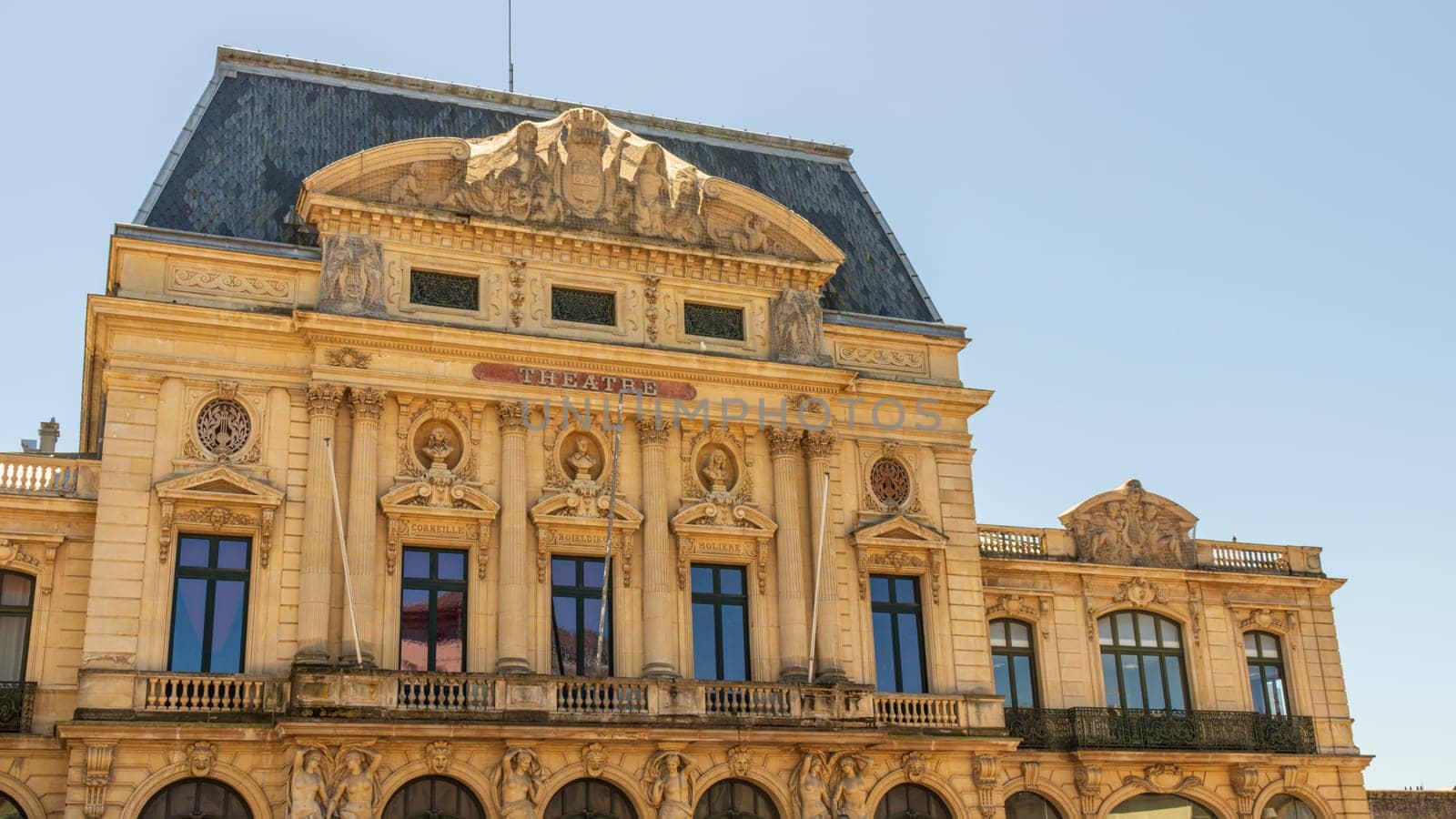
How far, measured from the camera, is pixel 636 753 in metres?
31.7

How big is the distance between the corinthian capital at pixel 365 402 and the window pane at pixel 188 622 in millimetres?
4471

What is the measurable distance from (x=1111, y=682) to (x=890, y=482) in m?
7.84

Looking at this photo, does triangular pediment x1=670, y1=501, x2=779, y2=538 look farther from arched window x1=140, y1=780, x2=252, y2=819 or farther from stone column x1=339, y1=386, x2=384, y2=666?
arched window x1=140, y1=780, x2=252, y2=819

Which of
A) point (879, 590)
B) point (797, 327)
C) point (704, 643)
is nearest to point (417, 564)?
point (704, 643)

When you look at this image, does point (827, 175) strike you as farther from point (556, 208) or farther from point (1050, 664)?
point (1050, 664)

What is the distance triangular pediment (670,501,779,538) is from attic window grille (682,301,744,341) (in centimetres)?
411

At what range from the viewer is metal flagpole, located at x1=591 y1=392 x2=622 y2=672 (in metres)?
32.0

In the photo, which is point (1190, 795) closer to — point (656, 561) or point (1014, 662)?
point (1014, 662)

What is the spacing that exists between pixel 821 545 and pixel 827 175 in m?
12.6

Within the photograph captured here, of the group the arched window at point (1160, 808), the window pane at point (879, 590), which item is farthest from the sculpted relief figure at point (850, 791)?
the arched window at point (1160, 808)

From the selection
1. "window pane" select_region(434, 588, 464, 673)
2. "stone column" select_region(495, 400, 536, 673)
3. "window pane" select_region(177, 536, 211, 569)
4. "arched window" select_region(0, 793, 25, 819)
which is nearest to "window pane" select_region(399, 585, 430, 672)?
"window pane" select_region(434, 588, 464, 673)

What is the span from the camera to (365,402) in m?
32.7

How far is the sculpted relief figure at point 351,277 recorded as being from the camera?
109 ft

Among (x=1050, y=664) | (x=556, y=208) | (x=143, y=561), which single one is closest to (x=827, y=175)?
(x=556, y=208)
